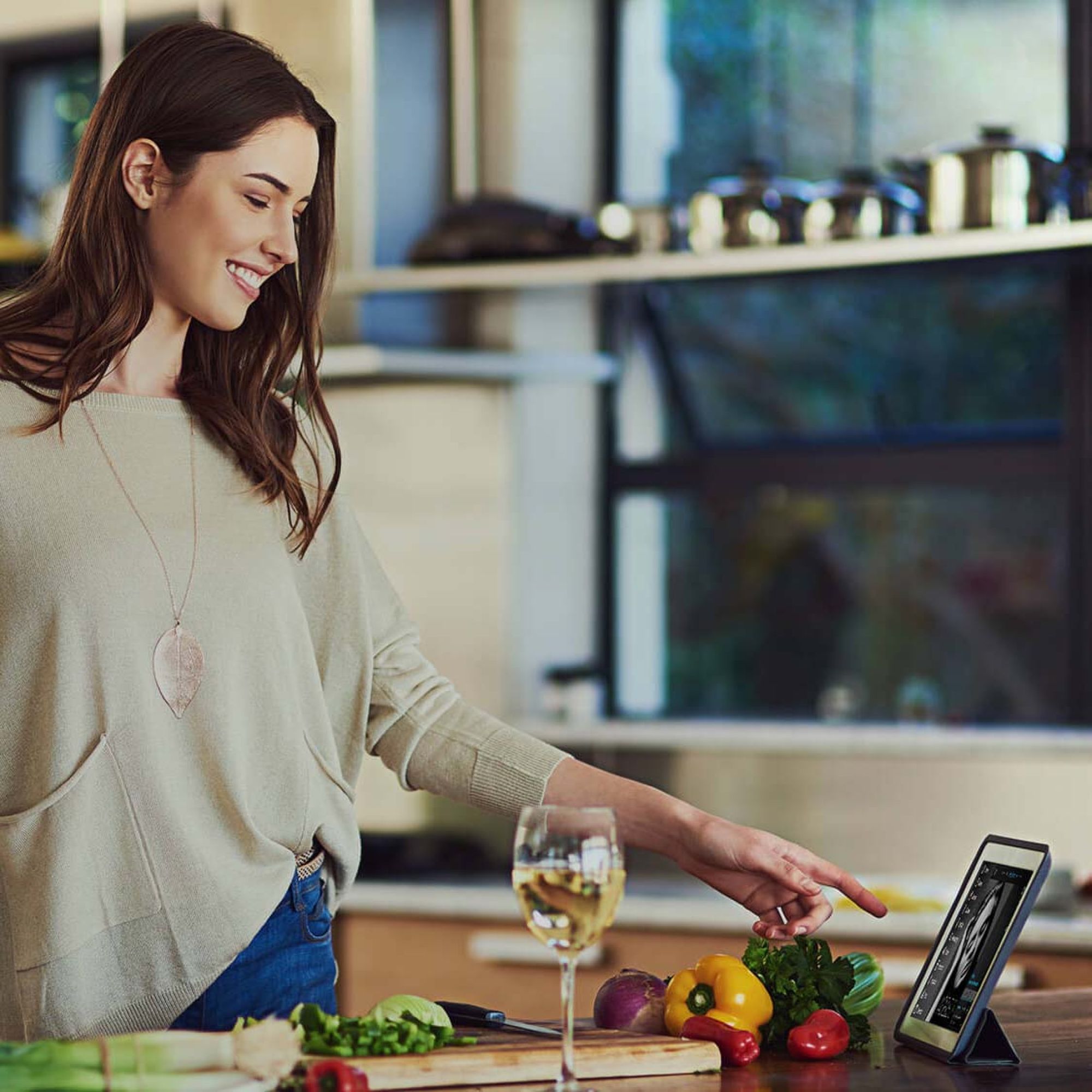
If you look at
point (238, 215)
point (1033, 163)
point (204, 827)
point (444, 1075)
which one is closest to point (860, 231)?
point (1033, 163)

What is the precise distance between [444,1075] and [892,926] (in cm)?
181

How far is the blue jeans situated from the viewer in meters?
1.63

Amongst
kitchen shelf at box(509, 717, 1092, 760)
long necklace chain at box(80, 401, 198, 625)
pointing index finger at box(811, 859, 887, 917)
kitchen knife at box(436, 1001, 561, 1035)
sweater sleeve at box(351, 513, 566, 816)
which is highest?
long necklace chain at box(80, 401, 198, 625)

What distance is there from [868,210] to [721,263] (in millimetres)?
299

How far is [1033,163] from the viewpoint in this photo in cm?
318

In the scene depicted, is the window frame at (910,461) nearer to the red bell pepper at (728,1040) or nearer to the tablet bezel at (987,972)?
the tablet bezel at (987,972)

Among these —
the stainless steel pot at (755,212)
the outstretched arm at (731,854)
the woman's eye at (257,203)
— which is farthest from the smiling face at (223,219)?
the stainless steel pot at (755,212)

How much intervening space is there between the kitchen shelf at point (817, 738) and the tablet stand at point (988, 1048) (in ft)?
6.65

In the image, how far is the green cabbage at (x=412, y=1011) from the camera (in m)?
1.38

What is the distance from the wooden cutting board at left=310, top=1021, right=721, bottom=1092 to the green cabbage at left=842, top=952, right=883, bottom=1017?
0.58ft

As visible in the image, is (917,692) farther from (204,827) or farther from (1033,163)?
Result: (204,827)

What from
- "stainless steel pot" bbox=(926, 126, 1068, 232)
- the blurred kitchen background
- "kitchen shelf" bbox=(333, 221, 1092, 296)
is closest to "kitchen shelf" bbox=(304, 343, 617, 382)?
the blurred kitchen background

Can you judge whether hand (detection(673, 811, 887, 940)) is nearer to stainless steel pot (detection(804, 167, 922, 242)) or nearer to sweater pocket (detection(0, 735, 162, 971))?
sweater pocket (detection(0, 735, 162, 971))

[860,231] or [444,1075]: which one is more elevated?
[860,231]
